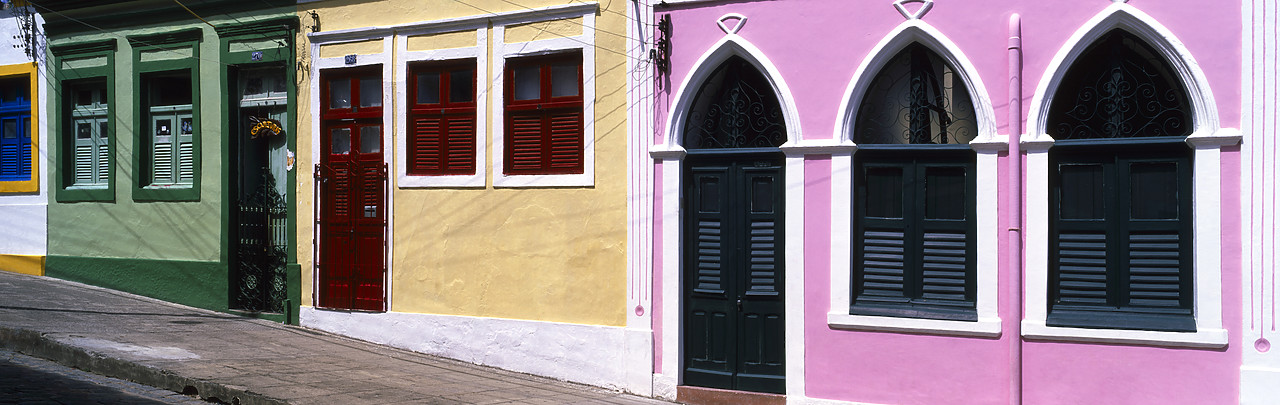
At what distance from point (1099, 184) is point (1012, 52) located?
49.6 inches

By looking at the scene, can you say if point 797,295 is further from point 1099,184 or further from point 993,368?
point 1099,184

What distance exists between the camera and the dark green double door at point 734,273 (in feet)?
32.9

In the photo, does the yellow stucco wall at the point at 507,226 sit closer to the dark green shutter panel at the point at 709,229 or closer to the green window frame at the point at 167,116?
the dark green shutter panel at the point at 709,229

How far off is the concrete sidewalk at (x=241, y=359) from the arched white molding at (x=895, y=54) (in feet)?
10.4

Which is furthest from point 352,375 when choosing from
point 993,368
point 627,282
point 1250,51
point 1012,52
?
point 1250,51

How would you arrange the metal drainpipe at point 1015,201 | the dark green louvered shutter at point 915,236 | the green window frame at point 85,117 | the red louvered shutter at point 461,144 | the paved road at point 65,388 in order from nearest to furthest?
the paved road at point 65,388, the metal drainpipe at point 1015,201, the dark green louvered shutter at point 915,236, the red louvered shutter at point 461,144, the green window frame at point 85,117

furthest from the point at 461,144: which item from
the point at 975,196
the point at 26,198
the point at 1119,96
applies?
the point at 26,198

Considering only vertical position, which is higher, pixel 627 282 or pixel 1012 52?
pixel 1012 52

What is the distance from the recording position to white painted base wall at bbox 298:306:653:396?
10453 millimetres

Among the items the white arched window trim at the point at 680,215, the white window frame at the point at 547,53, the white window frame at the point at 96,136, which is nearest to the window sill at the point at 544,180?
the white window frame at the point at 547,53

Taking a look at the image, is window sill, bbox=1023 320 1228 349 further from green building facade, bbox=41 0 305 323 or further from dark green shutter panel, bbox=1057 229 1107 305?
green building facade, bbox=41 0 305 323

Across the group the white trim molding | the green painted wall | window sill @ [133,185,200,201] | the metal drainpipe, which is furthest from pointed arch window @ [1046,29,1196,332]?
window sill @ [133,185,200,201]

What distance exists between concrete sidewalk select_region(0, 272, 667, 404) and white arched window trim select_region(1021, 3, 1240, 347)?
11.7ft

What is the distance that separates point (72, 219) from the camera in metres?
14.1
